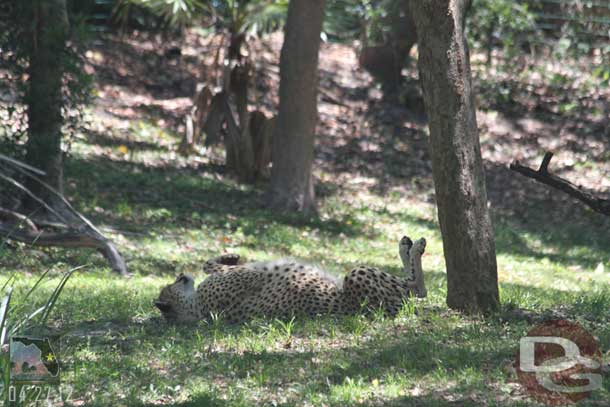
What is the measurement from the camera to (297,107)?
14.9m

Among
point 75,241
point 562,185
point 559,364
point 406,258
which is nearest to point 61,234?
point 75,241

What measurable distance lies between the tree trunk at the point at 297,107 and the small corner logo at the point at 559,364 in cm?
878

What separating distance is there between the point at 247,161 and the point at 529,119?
7241 mm

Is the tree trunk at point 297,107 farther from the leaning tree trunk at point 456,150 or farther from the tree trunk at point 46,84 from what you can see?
the leaning tree trunk at point 456,150

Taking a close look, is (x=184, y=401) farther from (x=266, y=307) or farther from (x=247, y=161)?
(x=247, y=161)

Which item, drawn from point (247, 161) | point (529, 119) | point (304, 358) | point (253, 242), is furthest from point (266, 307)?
point (529, 119)

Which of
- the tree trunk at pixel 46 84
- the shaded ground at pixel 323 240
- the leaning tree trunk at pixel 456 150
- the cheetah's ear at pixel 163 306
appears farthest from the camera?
the tree trunk at pixel 46 84

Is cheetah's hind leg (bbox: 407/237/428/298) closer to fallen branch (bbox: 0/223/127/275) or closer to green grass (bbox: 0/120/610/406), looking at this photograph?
green grass (bbox: 0/120/610/406)

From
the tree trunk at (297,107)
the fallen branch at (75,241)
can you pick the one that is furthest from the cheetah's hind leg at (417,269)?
the tree trunk at (297,107)

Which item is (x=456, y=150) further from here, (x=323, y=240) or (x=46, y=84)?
(x=323, y=240)

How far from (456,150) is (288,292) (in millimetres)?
1695

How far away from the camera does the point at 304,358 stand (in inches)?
245

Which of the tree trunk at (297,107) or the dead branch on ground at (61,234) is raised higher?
the tree trunk at (297,107)

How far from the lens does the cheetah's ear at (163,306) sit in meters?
7.52
